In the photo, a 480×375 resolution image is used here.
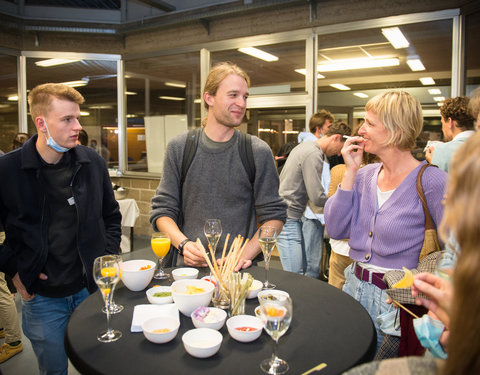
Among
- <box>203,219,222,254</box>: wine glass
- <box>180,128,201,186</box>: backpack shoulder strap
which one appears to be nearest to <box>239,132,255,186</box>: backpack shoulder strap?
<box>180,128,201,186</box>: backpack shoulder strap

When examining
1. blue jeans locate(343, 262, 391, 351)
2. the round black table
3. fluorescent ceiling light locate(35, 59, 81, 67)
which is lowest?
blue jeans locate(343, 262, 391, 351)

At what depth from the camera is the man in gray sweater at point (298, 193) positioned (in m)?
3.37

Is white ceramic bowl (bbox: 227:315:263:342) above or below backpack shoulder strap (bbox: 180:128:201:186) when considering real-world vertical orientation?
below

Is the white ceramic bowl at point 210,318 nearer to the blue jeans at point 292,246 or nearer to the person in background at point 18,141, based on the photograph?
the blue jeans at point 292,246

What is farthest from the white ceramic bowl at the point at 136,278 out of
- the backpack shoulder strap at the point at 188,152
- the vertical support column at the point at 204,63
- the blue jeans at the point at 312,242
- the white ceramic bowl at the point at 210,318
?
the vertical support column at the point at 204,63

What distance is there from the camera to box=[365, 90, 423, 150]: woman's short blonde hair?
1795 millimetres

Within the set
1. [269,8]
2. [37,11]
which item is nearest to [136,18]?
[37,11]

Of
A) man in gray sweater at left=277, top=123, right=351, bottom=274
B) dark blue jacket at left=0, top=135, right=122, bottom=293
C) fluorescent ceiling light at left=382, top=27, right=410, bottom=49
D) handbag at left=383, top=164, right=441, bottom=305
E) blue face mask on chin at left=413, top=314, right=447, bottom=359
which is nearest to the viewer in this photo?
blue face mask on chin at left=413, top=314, right=447, bottom=359

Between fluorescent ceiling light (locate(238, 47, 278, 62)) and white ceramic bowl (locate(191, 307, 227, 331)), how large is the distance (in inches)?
199

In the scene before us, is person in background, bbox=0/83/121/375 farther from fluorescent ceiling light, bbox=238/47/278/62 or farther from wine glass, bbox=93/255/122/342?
fluorescent ceiling light, bbox=238/47/278/62

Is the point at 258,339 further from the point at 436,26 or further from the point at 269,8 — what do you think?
the point at 269,8

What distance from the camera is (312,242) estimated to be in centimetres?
362

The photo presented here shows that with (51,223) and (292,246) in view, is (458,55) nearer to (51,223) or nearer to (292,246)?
(292,246)

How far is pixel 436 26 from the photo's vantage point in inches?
177
